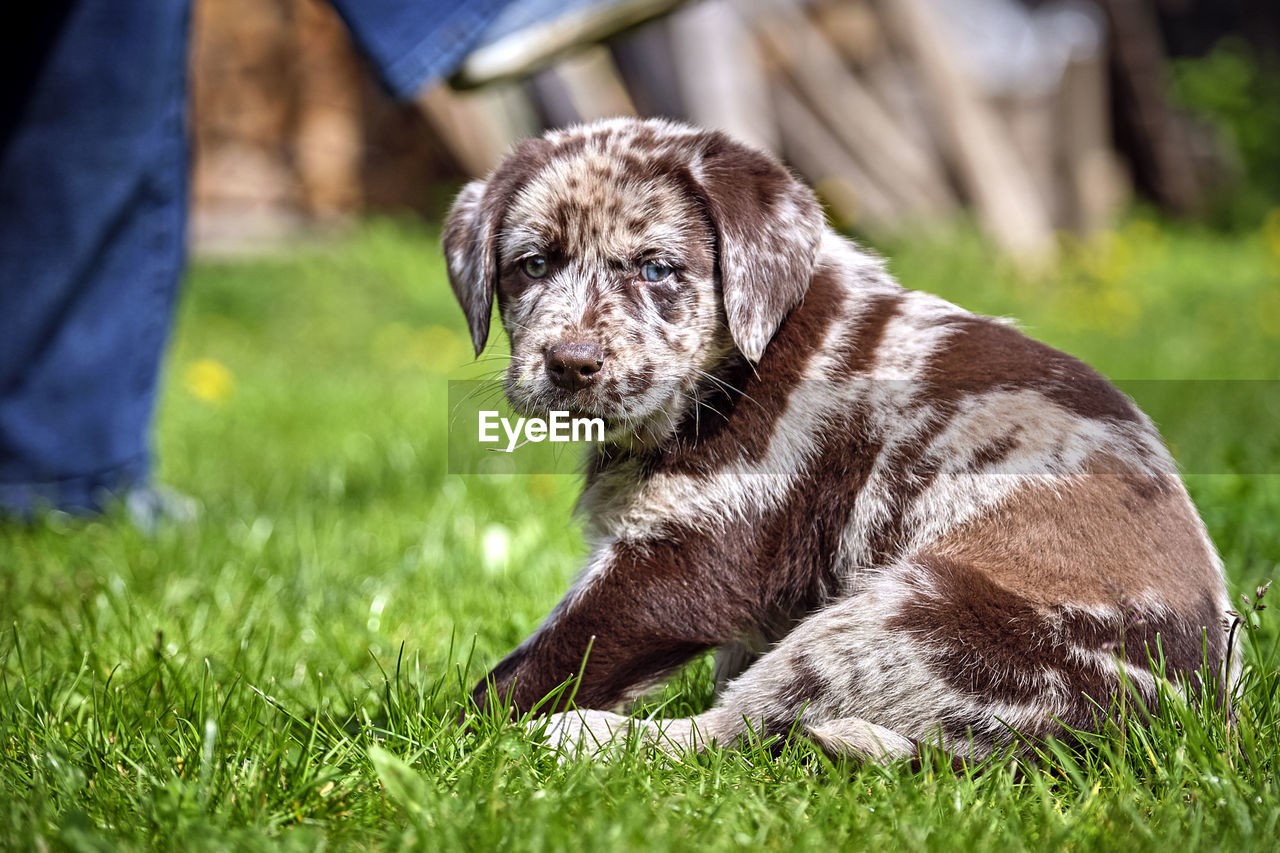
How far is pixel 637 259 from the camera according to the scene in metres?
2.65

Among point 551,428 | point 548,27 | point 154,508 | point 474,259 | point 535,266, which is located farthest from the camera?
point 154,508

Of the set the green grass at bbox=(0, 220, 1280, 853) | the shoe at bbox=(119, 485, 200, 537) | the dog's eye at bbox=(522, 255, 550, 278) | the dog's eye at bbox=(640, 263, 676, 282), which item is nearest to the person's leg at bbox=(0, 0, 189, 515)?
the shoe at bbox=(119, 485, 200, 537)

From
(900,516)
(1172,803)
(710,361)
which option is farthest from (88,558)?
(1172,803)

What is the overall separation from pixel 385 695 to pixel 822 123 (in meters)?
9.02

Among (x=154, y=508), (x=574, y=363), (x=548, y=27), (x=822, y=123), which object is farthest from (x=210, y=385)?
(x=822, y=123)

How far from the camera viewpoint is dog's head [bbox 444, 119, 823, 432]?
250 cm

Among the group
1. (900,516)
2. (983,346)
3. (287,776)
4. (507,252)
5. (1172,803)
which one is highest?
(507,252)

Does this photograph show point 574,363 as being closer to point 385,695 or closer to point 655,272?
point 655,272

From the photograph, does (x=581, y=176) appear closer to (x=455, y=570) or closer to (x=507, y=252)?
(x=507, y=252)

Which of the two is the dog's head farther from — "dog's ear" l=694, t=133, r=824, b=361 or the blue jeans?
the blue jeans

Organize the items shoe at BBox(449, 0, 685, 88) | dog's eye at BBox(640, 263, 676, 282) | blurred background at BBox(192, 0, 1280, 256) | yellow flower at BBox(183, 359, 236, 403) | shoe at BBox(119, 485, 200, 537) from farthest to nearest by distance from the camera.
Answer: blurred background at BBox(192, 0, 1280, 256)
yellow flower at BBox(183, 359, 236, 403)
shoe at BBox(119, 485, 200, 537)
shoe at BBox(449, 0, 685, 88)
dog's eye at BBox(640, 263, 676, 282)

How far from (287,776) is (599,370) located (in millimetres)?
979

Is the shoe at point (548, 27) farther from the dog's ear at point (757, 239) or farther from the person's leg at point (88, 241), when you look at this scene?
the person's leg at point (88, 241)

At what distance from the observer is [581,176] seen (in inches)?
105
